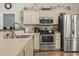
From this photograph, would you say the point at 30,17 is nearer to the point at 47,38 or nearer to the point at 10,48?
the point at 47,38

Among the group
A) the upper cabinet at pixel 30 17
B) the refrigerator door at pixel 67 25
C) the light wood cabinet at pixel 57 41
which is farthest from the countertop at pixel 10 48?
the upper cabinet at pixel 30 17

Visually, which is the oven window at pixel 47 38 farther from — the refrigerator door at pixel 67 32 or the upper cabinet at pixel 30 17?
the upper cabinet at pixel 30 17

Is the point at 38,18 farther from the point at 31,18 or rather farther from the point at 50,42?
the point at 50,42

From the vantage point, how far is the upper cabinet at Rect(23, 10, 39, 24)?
22.3 ft

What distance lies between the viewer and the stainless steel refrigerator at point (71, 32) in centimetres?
637

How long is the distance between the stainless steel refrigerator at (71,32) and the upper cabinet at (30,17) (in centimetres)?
107

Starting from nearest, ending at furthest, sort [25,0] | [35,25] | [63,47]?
[25,0], [63,47], [35,25]

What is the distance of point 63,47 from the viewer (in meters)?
6.53

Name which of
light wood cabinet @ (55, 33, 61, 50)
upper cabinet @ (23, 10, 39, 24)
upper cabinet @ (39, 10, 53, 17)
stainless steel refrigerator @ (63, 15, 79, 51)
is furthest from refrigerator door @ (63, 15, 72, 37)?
upper cabinet @ (23, 10, 39, 24)

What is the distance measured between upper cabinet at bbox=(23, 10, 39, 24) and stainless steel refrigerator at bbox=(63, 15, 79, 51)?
42.2 inches

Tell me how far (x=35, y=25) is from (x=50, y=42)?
0.92 metres

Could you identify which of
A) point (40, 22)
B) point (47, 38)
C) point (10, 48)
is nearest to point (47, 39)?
point (47, 38)

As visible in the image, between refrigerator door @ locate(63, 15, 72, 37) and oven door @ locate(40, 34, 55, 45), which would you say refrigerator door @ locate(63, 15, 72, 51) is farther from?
oven door @ locate(40, 34, 55, 45)

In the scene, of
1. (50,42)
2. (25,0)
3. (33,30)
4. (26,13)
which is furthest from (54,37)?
(25,0)
